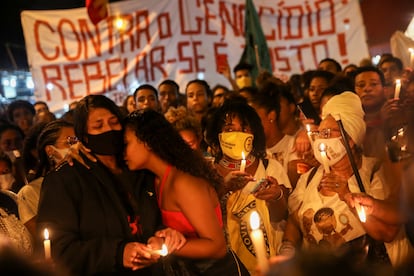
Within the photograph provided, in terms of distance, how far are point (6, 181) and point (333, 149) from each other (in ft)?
8.33

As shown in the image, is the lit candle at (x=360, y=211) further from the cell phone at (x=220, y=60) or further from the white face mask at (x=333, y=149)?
the cell phone at (x=220, y=60)

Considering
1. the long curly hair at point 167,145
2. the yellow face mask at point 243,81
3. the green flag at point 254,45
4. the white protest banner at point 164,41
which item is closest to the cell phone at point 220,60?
the white protest banner at point 164,41

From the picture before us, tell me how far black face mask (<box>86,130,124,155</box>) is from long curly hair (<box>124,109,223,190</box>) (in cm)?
10

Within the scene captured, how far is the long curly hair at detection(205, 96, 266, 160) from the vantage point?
396 centimetres

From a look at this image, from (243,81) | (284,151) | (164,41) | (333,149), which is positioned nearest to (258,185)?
(333,149)

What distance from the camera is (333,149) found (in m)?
3.53

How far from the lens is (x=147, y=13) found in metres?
9.40

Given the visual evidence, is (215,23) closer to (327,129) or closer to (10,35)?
(327,129)

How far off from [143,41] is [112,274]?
270 inches

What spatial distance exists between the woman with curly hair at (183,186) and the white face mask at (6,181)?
1.74 metres

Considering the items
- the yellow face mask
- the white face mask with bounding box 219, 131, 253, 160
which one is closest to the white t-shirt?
the white face mask with bounding box 219, 131, 253, 160

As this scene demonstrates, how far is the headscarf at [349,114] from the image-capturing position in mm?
3600

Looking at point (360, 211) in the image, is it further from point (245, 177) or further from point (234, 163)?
point (234, 163)

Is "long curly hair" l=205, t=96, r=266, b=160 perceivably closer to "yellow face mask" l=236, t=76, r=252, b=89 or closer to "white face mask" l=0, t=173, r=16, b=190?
"white face mask" l=0, t=173, r=16, b=190
